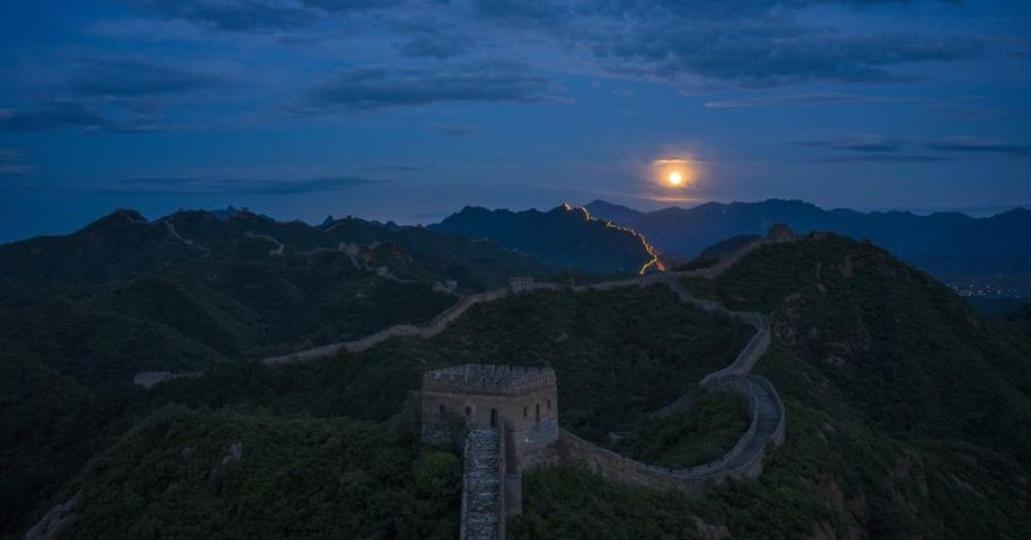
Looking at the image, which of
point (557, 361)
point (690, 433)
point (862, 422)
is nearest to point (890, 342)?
point (862, 422)

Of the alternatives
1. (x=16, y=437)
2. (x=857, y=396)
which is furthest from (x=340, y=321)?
(x=857, y=396)

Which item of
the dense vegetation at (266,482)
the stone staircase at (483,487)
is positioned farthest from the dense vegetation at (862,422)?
the dense vegetation at (266,482)

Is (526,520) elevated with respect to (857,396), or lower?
elevated

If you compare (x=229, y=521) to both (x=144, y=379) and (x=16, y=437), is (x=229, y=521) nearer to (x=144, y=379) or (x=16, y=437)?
(x=16, y=437)

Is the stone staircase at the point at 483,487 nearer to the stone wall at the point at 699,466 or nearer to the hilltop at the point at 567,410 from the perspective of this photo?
the hilltop at the point at 567,410

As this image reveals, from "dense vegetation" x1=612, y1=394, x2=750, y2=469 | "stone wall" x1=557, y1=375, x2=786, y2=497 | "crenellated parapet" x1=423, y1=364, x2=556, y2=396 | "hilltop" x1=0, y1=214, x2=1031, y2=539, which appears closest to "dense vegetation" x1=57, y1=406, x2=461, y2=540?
"hilltop" x1=0, y1=214, x2=1031, y2=539
